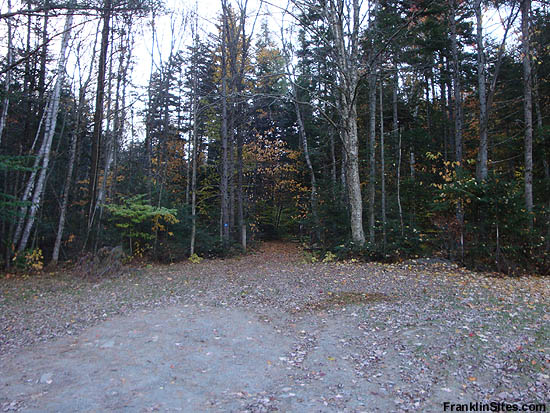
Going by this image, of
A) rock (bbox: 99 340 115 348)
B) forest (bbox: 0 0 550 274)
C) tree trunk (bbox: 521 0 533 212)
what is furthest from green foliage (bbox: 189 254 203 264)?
tree trunk (bbox: 521 0 533 212)

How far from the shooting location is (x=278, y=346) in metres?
4.89

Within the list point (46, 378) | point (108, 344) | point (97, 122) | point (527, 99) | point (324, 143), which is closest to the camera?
point (46, 378)

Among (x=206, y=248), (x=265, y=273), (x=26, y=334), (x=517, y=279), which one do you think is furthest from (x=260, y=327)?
(x=206, y=248)

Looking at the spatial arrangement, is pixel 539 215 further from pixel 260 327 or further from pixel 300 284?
pixel 260 327

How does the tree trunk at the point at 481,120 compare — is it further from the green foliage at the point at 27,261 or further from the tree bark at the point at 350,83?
the green foliage at the point at 27,261

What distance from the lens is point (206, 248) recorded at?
45.2 feet

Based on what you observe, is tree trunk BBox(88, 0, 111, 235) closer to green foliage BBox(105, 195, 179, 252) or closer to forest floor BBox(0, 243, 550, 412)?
green foliage BBox(105, 195, 179, 252)

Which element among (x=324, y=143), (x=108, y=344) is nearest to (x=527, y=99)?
(x=324, y=143)

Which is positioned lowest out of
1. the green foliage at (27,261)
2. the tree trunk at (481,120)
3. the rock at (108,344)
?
the rock at (108,344)

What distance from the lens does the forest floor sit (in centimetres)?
342

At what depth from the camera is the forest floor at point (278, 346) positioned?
3.42 m

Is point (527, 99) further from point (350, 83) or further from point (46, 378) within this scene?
point (46, 378)

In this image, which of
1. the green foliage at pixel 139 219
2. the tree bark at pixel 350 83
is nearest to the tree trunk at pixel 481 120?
the tree bark at pixel 350 83

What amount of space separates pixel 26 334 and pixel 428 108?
21.0 meters
